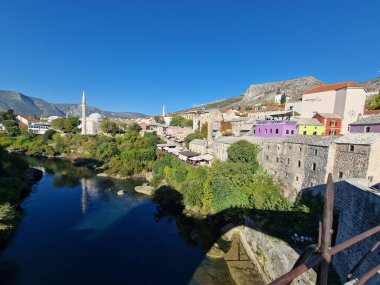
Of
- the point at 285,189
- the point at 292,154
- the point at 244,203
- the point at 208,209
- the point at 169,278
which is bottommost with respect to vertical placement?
the point at 169,278

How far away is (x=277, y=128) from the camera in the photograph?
77.8 feet

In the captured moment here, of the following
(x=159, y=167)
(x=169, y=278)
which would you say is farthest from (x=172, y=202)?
(x=169, y=278)

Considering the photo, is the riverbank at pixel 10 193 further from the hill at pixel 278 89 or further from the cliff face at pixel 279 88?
the cliff face at pixel 279 88

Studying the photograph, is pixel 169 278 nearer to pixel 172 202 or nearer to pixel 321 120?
pixel 172 202

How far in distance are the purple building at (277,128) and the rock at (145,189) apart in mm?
14784

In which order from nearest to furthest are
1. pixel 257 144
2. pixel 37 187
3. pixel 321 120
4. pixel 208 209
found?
1. pixel 208 209
2. pixel 257 144
3. pixel 321 120
4. pixel 37 187

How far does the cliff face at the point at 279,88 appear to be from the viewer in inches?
3182

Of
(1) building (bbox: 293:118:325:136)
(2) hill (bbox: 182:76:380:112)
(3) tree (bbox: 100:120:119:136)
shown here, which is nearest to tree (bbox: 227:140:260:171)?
(1) building (bbox: 293:118:325:136)

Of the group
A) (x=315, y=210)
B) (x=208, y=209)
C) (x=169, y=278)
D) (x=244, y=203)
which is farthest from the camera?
(x=208, y=209)

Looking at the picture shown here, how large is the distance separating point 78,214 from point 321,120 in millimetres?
27534

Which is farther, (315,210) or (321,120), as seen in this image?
(321,120)

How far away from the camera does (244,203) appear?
18.1 meters

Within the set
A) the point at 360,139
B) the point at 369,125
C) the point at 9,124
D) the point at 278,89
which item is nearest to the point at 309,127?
the point at 369,125

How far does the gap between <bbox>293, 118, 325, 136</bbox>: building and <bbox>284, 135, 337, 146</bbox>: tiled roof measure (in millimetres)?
5607
